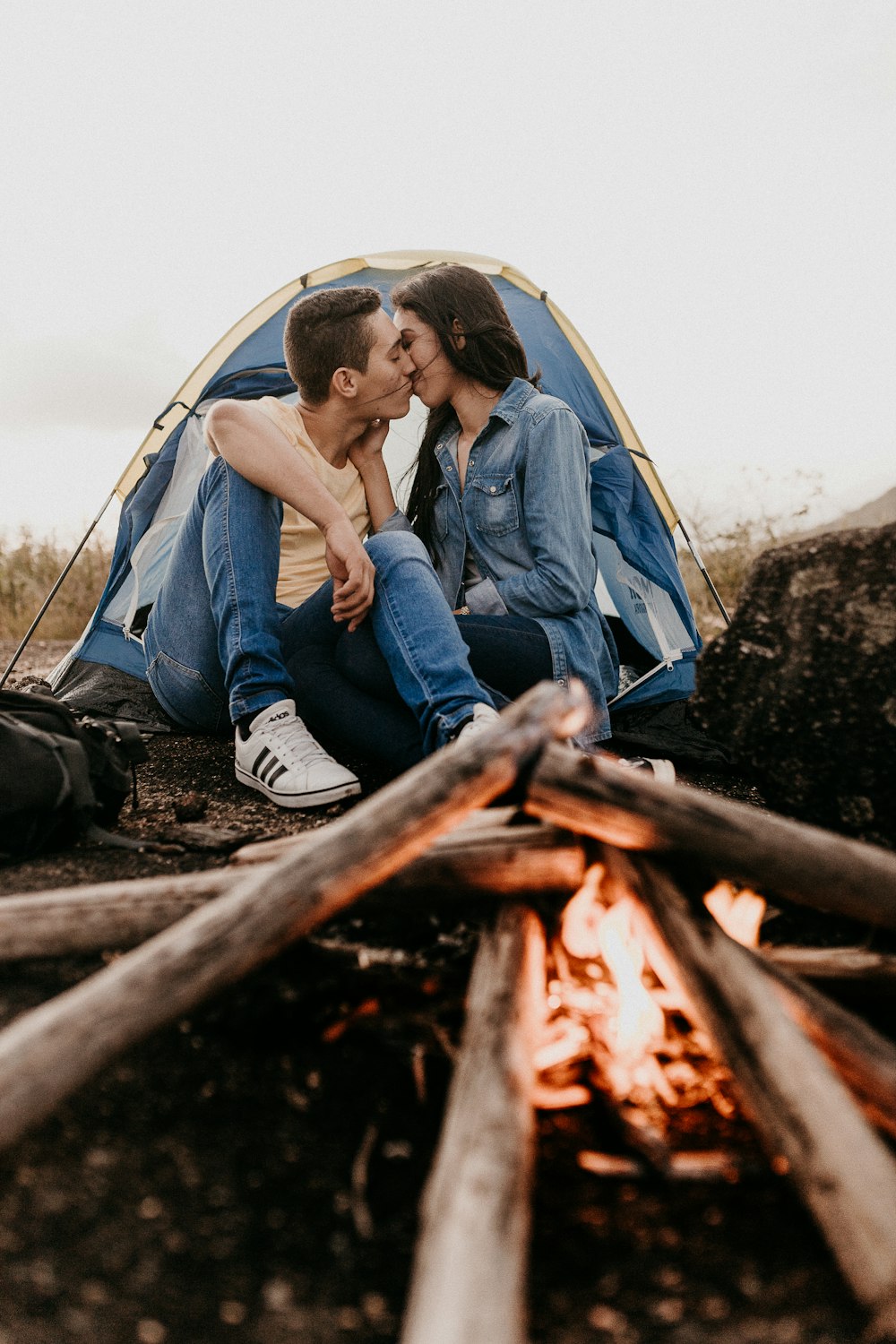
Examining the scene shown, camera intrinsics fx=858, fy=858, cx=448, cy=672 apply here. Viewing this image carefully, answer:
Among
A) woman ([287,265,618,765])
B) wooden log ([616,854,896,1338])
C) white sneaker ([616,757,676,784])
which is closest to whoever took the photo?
wooden log ([616,854,896,1338])

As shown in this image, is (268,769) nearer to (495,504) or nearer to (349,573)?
(349,573)

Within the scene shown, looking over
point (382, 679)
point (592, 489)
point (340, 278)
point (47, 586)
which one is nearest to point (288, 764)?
point (382, 679)

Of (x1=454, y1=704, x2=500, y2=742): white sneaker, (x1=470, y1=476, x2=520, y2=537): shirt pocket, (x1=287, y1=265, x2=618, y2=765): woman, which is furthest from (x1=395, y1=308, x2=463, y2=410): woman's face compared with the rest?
(x1=454, y1=704, x2=500, y2=742): white sneaker

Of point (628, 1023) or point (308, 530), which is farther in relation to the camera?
point (308, 530)

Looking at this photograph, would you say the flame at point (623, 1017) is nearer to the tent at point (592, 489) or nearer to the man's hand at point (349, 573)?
the man's hand at point (349, 573)

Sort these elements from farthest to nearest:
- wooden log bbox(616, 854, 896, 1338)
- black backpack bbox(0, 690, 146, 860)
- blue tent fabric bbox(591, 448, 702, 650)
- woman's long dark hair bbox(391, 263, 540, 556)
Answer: blue tent fabric bbox(591, 448, 702, 650) → woman's long dark hair bbox(391, 263, 540, 556) → black backpack bbox(0, 690, 146, 860) → wooden log bbox(616, 854, 896, 1338)

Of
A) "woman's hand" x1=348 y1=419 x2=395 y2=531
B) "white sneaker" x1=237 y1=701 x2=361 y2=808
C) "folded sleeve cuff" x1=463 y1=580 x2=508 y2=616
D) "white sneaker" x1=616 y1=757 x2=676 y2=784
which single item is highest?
"woman's hand" x1=348 y1=419 x2=395 y2=531

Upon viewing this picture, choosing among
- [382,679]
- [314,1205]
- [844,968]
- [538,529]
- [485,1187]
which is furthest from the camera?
[538,529]

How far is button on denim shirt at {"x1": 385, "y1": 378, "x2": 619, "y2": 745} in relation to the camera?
304 cm

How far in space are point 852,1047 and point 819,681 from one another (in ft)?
2.73

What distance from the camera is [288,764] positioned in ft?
8.59

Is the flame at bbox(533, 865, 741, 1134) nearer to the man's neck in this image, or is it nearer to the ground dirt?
the ground dirt

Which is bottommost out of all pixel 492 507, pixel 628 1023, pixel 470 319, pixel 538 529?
pixel 628 1023

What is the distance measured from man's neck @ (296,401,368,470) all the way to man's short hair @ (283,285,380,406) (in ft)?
0.51
